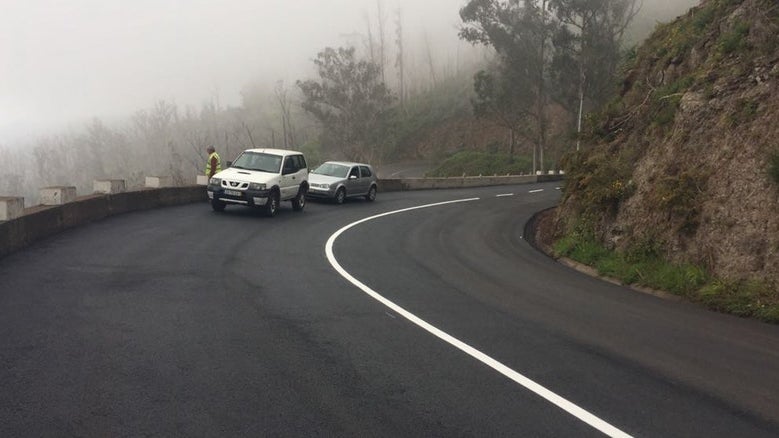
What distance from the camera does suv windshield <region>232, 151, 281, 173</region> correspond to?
62.4 feet

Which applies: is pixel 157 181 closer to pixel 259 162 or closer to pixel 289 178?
pixel 259 162

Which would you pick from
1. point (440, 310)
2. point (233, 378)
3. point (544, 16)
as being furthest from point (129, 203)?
point (544, 16)

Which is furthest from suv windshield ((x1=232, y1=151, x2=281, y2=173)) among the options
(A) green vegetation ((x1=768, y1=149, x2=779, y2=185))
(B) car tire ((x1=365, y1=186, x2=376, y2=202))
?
(A) green vegetation ((x1=768, y1=149, x2=779, y2=185))

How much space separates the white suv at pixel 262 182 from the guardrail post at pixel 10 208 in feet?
20.7

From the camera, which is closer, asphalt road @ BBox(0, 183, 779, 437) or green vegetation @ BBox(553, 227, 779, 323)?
asphalt road @ BBox(0, 183, 779, 437)

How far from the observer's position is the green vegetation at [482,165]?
6798 cm

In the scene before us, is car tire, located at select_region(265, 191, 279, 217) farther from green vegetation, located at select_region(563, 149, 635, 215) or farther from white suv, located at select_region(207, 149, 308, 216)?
green vegetation, located at select_region(563, 149, 635, 215)

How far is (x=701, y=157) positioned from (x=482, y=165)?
192 feet

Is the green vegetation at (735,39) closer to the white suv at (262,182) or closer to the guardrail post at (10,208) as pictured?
the white suv at (262,182)

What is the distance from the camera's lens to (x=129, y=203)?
1825cm

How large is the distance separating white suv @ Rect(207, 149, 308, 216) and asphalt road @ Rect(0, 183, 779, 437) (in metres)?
5.70

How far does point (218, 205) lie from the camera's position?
18.4 m

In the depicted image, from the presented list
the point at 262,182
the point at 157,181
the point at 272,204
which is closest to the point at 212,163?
the point at 157,181

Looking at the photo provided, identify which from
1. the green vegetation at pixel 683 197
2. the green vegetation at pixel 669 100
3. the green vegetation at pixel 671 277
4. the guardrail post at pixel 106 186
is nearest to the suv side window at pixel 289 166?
the guardrail post at pixel 106 186
